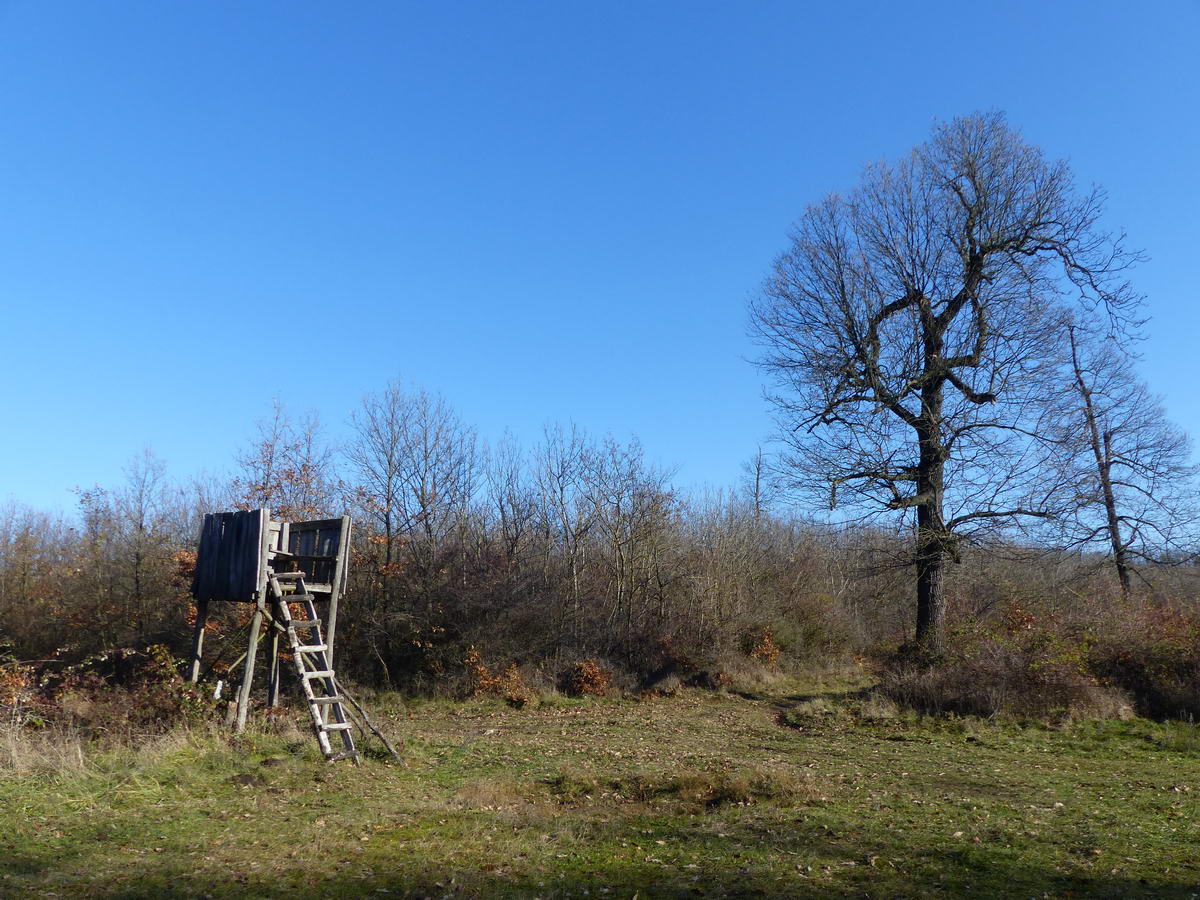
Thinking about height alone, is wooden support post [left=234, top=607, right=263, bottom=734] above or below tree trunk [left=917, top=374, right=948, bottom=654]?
below

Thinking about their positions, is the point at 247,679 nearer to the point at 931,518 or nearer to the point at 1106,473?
the point at 931,518

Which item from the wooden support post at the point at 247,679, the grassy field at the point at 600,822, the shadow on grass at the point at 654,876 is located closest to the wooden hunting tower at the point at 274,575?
the wooden support post at the point at 247,679

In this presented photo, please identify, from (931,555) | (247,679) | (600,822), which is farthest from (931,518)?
(247,679)

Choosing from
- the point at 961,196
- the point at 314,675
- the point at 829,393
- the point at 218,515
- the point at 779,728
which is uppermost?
the point at 961,196

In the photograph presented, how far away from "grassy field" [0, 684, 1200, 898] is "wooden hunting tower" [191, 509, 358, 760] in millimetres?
1076

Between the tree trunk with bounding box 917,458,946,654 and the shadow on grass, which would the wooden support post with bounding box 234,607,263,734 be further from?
the tree trunk with bounding box 917,458,946,654

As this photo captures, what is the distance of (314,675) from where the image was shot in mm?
11539

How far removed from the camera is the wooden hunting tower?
11.8 meters

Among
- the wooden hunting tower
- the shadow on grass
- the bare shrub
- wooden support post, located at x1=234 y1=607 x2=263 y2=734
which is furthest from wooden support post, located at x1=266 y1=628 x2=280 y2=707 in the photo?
the bare shrub

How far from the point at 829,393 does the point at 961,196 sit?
19.0ft

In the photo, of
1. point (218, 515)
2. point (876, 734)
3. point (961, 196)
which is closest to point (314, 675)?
point (218, 515)

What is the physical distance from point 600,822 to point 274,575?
252 inches

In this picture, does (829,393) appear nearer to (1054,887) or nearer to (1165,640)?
(1165,640)

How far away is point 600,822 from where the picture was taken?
843 cm
